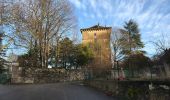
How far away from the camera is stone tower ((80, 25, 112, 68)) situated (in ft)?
249

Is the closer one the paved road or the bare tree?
the paved road

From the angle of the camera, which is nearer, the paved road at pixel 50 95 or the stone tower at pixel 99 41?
the paved road at pixel 50 95

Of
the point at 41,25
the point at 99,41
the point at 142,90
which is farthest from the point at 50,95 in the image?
the point at 99,41

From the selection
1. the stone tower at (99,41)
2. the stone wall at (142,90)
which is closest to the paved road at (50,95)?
the stone wall at (142,90)

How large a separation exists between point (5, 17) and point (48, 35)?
1828cm

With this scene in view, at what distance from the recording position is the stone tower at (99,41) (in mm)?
75938

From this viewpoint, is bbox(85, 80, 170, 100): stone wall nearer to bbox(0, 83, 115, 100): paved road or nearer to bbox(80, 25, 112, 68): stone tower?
bbox(0, 83, 115, 100): paved road

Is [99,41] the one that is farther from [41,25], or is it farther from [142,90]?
[142,90]

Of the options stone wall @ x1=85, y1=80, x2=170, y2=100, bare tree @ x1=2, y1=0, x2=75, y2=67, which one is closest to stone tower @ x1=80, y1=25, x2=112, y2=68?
bare tree @ x1=2, y1=0, x2=75, y2=67

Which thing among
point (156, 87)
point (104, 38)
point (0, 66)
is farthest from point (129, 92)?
point (104, 38)

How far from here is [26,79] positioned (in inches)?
1844

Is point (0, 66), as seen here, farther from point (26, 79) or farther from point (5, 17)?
point (5, 17)

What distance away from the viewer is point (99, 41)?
84438 mm

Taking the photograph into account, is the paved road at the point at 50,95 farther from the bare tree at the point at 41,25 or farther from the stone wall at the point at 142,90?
the bare tree at the point at 41,25
